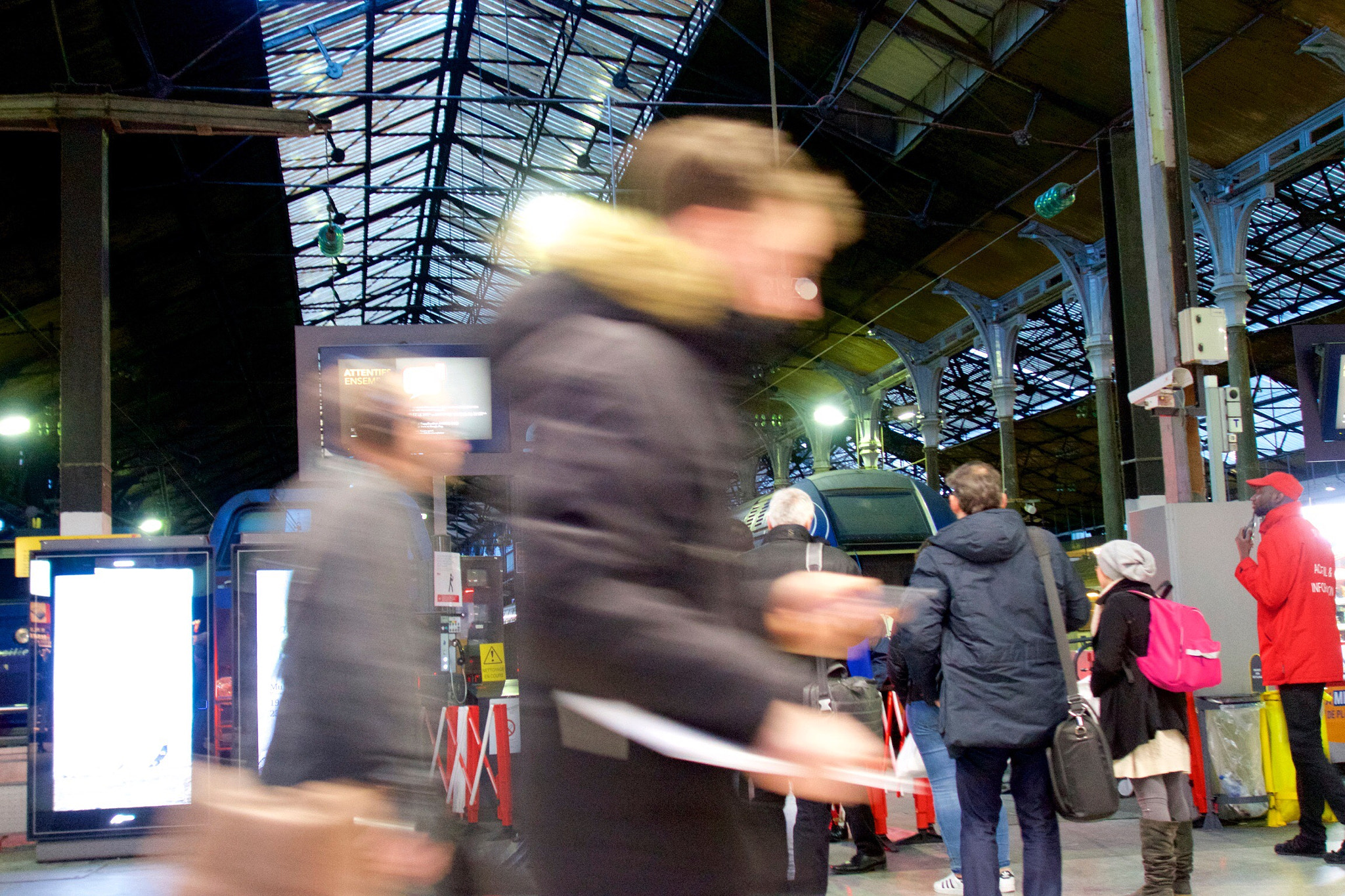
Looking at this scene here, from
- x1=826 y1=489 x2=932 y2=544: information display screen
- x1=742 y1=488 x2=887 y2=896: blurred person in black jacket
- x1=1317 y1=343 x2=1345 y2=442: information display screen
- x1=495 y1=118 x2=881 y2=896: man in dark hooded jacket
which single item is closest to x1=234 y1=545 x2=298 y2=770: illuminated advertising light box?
x1=742 y1=488 x2=887 y2=896: blurred person in black jacket

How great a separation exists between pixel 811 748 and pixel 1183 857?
4633mm

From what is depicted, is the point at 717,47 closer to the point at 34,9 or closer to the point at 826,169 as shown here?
the point at 826,169

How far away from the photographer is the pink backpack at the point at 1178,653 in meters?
4.50

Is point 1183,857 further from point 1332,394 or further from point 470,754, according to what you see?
point 1332,394

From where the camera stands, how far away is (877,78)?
1587cm

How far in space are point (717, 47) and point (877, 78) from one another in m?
2.45

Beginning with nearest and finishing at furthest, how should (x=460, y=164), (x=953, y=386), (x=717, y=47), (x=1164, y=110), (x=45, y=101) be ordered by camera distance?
(x=1164, y=110) → (x=45, y=101) → (x=717, y=47) → (x=460, y=164) → (x=953, y=386)

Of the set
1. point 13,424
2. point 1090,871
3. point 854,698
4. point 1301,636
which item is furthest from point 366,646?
point 13,424

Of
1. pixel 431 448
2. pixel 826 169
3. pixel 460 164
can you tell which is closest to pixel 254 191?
pixel 460 164

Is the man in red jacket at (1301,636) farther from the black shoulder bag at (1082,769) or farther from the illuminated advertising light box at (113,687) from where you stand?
the illuminated advertising light box at (113,687)

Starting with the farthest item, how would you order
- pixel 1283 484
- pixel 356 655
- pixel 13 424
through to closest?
pixel 13 424 < pixel 1283 484 < pixel 356 655

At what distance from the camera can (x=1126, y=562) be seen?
4.68 metres

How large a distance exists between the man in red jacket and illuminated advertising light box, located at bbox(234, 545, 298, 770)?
606 cm

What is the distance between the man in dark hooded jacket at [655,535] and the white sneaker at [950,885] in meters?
4.24
